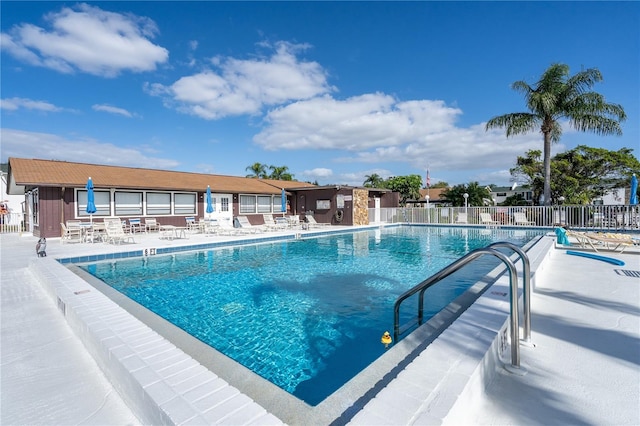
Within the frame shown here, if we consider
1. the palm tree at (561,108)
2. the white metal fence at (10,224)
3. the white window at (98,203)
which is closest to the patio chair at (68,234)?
the white window at (98,203)

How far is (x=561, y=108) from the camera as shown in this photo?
18.9 m

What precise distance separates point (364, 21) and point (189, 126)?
1909cm

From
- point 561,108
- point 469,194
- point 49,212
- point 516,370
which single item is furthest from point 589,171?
point 49,212

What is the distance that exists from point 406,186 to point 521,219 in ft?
82.4

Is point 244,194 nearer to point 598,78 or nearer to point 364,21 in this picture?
point 364,21

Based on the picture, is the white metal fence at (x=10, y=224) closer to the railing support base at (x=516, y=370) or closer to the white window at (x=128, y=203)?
the white window at (x=128, y=203)

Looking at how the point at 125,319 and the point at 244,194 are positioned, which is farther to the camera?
the point at 244,194

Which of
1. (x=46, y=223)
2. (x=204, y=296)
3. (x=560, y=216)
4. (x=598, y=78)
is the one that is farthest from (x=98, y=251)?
(x=598, y=78)

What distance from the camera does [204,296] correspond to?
240 inches

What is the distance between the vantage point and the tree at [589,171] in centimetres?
2472

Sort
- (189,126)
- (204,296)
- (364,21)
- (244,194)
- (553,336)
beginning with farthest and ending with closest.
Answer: (189,126) → (244,194) → (364,21) → (204,296) → (553,336)

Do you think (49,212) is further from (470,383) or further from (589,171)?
(589,171)

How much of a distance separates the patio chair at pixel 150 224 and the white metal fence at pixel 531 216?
15.2 meters

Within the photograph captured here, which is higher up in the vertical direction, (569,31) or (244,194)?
(569,31)
